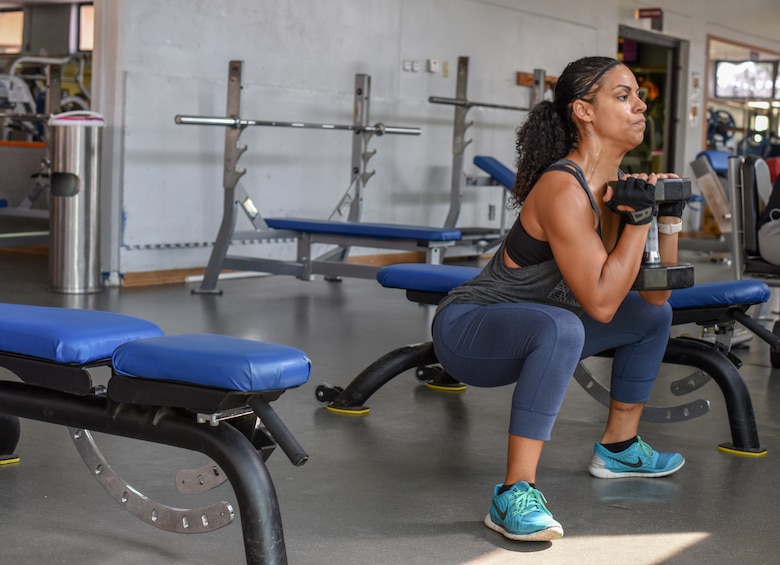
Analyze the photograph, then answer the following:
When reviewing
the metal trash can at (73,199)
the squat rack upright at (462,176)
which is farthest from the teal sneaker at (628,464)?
the squat rack upright at (462,176)

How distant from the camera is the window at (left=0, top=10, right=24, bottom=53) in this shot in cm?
1198

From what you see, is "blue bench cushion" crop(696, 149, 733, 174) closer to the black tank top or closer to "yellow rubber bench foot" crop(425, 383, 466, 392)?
"yellow rubber bench foot" crop(425, 383, 466, 392)

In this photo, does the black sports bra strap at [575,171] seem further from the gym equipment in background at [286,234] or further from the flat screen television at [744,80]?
the flat screen television at [744,80]

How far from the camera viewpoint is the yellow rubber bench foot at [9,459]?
245 centimetres

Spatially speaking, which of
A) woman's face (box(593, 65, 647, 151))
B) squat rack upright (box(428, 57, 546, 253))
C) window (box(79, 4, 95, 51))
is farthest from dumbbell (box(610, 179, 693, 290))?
window (box(79, 4, 95, 51))

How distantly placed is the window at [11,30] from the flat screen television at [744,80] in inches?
319

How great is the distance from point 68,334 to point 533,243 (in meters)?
1.01

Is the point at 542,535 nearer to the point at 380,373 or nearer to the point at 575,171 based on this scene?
the point at 575,171

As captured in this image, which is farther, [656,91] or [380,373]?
[656,91]

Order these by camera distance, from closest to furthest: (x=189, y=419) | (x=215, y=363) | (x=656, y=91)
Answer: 1. (x=215, y=363)
2. (x=189, y=419)
3. (x=656, y=91)

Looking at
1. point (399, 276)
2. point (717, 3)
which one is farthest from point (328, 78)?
point (717, 3)

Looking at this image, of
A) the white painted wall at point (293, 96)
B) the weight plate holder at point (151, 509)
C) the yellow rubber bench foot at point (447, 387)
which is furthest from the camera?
the white painted wall at point (293, 96)

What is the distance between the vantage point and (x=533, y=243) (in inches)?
90.0

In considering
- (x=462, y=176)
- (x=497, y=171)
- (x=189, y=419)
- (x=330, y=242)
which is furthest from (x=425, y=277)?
(x=462, y=176)
